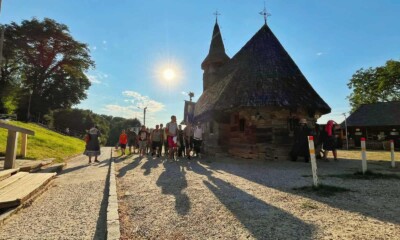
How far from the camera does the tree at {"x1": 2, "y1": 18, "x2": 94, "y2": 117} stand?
121 feet

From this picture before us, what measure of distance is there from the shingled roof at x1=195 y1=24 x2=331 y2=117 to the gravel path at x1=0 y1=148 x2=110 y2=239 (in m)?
8.56

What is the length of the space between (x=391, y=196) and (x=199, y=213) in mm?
3652

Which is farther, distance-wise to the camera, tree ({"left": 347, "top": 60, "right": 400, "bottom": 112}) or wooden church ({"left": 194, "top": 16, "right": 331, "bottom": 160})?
tree ({"left": 347, "top": 60, "right": 400, "bottom": 112})

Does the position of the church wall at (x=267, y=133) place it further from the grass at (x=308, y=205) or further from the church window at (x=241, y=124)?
the grass at (x=308, y=205)

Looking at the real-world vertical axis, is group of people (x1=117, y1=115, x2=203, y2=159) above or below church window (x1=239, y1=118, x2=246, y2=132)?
below

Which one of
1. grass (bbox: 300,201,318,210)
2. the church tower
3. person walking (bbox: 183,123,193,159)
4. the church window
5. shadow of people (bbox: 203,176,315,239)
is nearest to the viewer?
shadow of people (bbox: 203,176,315,239)

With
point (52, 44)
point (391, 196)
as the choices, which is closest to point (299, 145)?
point (391, 196)

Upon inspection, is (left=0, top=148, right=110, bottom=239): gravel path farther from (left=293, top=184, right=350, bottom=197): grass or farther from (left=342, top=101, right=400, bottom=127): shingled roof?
(left=342, top=101, right=400, bottom=127): shingled roof

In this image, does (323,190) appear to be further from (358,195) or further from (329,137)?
(329,137)

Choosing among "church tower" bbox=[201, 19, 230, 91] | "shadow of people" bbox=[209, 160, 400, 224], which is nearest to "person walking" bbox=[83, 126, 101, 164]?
"shadow of people" bbox=[209, 160, 400, 224]

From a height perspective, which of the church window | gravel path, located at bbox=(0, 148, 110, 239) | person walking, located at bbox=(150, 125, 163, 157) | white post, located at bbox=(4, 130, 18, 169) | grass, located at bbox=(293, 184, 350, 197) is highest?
the church window

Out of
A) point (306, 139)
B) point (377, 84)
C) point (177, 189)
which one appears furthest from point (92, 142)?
point (377, 84)

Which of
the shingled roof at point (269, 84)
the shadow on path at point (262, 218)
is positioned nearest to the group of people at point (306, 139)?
the shingled roof at point (269, 84)

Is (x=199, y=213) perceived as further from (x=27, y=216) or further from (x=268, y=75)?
(x=268, y=75)
